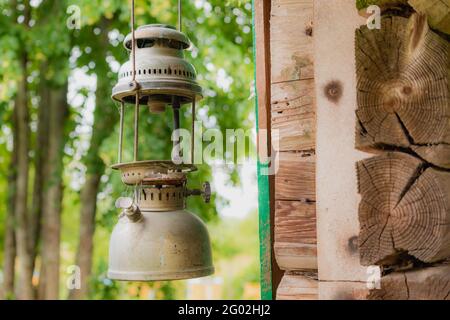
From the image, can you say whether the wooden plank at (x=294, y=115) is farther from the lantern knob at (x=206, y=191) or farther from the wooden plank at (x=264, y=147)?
Result: the lantern knob at (x=206, y=191)

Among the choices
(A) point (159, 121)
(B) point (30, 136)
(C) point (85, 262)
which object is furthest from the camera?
(B) point (30, 136)

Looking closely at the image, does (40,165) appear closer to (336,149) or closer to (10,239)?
(10,239)

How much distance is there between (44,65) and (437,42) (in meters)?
6.25

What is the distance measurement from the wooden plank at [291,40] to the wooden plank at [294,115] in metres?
0.04

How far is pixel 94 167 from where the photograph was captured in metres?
6.72

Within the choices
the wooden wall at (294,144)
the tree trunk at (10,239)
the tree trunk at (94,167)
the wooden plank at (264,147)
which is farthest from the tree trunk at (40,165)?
the wooden wall at (294,144)

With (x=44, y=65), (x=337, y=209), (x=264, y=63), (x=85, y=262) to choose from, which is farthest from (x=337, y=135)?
(x=44, y=65)

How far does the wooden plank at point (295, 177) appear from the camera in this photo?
7.44 ft

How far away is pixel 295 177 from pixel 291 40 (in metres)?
0.49

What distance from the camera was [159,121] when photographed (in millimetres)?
6445

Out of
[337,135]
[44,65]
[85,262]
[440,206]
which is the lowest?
[85,262]

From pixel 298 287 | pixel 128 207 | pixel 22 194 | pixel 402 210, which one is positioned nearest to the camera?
pixel 402 210

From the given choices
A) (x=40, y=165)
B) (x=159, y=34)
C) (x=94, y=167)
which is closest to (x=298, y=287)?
(x=159, y=34)

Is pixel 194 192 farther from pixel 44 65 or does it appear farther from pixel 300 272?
pixel 44 65
